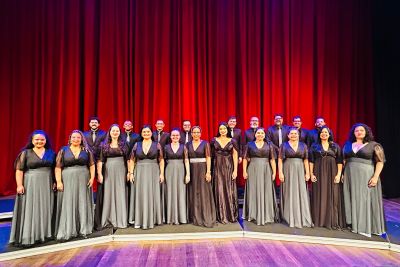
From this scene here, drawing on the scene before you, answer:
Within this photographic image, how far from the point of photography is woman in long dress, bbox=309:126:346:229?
174 inches

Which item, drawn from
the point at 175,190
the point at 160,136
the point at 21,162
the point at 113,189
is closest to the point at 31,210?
the point at 21,162

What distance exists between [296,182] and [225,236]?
1.30 metres

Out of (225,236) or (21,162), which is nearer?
(21,162)

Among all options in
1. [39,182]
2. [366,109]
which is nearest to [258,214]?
[39,182]

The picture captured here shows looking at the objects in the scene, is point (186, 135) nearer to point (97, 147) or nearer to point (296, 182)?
point (97, 147)

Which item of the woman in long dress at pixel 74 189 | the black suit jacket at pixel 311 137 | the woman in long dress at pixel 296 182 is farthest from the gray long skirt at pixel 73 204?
the black suit jacket at pixel 311 137

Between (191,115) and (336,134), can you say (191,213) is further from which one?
(336,134)

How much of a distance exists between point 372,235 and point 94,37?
21.5 feet

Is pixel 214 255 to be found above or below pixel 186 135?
below

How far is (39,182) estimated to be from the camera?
3.87 metres

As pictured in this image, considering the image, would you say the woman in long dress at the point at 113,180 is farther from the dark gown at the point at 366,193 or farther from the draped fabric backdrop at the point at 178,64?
the dark gown at the point at 366,193

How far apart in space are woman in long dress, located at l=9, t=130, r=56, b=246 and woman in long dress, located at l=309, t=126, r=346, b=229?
366 cm

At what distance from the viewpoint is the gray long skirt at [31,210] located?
3.81 metres

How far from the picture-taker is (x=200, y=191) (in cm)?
471
